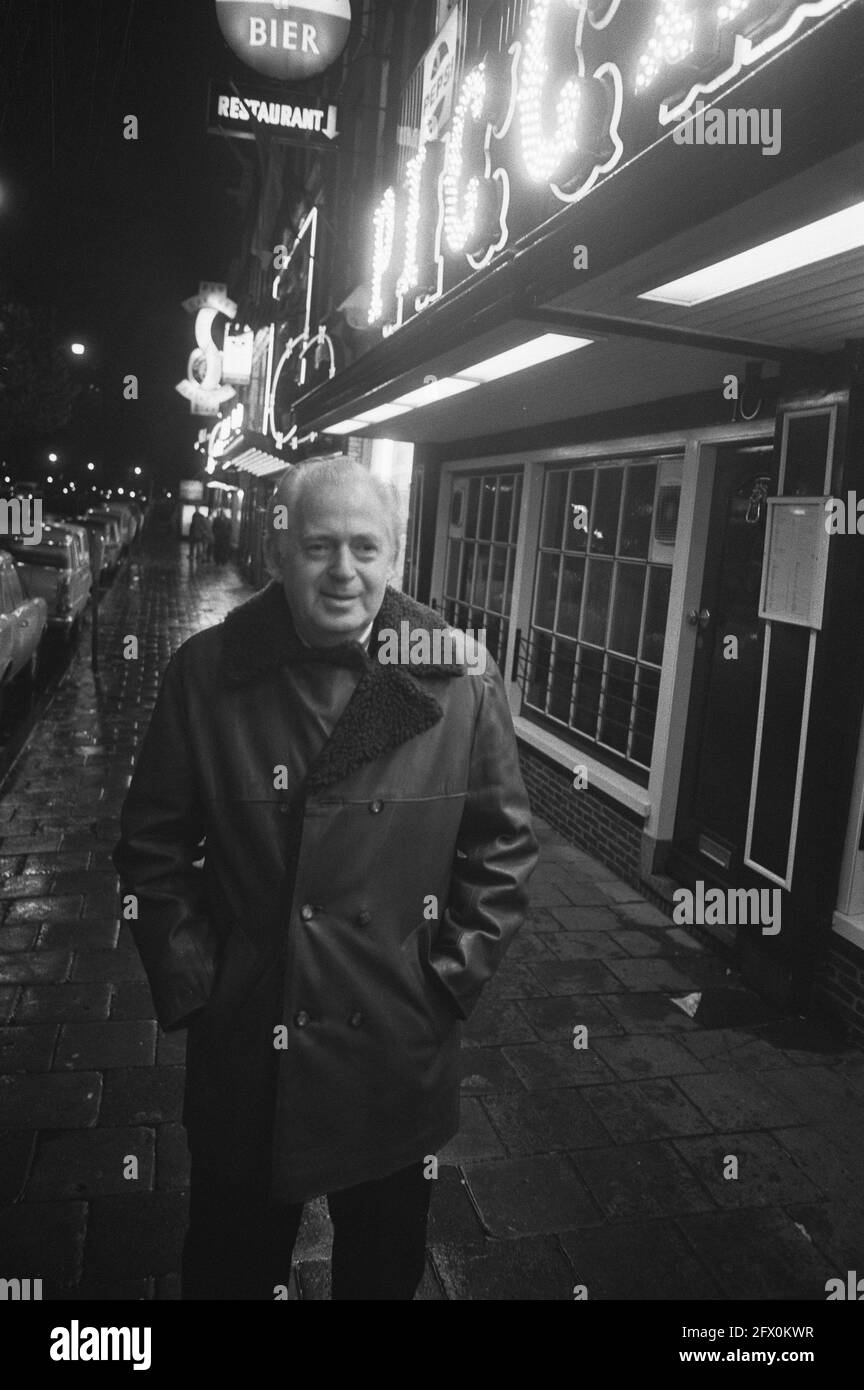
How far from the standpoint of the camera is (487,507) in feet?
32.7

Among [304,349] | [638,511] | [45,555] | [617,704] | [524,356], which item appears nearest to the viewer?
[524,356]

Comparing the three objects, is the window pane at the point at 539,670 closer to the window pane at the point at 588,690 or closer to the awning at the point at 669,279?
the window pane at the point at 588,690

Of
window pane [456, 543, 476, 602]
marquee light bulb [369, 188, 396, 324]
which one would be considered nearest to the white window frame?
marquee light bulb [369, 188, 396, 324]

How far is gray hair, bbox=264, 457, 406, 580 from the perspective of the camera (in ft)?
7.10

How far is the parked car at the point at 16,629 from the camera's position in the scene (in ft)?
27.8

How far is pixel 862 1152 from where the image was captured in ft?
11.9

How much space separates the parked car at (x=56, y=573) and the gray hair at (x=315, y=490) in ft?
38.0

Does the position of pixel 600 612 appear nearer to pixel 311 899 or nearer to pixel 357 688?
pixel 357 688

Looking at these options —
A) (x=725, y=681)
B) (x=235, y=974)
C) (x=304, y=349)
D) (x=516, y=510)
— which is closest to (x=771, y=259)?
(x=235, y=974)

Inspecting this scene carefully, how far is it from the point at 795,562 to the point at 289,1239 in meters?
3.75

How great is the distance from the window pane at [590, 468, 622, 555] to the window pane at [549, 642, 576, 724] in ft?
2.85

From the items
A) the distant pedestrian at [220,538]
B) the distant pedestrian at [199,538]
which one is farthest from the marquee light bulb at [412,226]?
the distant pedestrian at [220,538]

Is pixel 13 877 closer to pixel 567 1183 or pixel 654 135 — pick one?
pixel 567 1183
